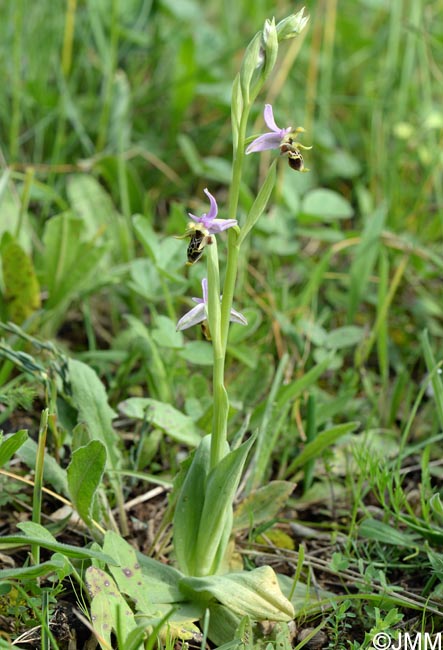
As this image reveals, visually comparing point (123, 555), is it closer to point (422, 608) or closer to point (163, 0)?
point (422, 608)

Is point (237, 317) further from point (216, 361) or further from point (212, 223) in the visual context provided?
point (212, 223)

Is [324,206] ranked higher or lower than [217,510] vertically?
higher

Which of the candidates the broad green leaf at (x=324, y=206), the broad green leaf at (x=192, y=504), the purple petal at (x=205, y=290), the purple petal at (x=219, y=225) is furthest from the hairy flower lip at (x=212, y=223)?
the broad green leaf at (x=324, y=206)

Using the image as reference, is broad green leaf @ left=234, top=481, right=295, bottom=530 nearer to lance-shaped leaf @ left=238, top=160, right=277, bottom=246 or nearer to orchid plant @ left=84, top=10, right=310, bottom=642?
orchid plant @ left=84, top=10, right=310, bottom=642

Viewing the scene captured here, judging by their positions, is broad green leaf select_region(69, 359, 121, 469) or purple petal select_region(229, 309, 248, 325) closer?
purple petal select_region(229, 309, 248, 325)

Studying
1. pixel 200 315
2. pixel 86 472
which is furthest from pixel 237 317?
pixel 86 472

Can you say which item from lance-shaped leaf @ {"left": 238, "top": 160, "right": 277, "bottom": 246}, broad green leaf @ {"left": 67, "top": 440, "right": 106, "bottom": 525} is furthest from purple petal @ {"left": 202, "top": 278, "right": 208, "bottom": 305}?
broad green leaf @ {"left": 67, "top": 440, "right": 106, "bottom": 525}

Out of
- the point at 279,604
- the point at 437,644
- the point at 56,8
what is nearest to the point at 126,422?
the point at 279,604
